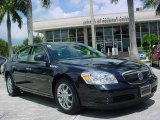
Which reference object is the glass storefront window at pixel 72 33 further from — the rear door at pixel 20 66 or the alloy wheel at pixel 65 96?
the alloy wheel at pixel 65 96

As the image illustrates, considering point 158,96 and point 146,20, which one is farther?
point 146,20

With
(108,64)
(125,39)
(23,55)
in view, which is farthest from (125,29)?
(108,64)

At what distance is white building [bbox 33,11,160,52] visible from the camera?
149 ft

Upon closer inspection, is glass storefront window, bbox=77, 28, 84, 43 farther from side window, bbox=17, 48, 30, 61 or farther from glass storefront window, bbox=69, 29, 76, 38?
side window, bbox=17, 48, 30, 61

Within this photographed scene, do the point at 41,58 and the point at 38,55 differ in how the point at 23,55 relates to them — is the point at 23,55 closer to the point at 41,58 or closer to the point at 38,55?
the point at 38,55

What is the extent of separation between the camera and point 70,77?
6.75 metres

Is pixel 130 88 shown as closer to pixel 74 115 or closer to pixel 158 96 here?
pixel 74 115

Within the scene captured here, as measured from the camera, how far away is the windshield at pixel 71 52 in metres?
7.73

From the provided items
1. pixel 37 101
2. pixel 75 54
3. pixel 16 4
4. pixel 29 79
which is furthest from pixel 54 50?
pixel 16 4

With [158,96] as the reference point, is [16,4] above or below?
above

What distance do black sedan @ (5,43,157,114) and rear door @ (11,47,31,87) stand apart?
0.05m

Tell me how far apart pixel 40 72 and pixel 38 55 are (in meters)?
0.46

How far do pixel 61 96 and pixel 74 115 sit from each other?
53cm

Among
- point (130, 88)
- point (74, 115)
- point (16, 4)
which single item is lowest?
point (74, 115)
